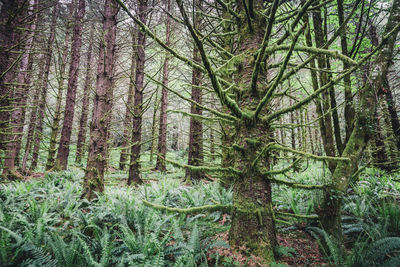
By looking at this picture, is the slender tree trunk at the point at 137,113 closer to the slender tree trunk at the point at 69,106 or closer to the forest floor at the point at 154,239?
the forest floor at the point at 154,239

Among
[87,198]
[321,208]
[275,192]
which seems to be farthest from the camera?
[275,192]

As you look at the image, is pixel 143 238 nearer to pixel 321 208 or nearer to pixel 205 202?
pixel 205 202

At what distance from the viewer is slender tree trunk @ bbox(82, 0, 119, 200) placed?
176 inches

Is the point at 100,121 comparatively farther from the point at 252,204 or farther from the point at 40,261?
the point at 252,204

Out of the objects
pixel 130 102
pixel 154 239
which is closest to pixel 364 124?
pixel 154 239

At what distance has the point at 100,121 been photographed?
14.8 feet

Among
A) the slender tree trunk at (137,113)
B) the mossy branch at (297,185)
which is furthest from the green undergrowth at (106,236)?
the slender tree trunk at (137,113)

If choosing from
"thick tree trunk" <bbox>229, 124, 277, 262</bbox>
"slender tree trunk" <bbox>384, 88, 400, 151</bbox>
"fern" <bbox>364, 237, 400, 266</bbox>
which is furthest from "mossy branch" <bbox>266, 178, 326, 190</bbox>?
"slender tree trunk" <bbox>384, 88, 400, 151</bbox>

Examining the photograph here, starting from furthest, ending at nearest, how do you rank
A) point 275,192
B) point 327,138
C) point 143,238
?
point 275,192, point 327,138, point 143,238

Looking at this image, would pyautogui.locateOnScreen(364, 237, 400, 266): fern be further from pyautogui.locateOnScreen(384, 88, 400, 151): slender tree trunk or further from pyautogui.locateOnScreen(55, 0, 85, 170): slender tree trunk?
pyautogui.locateOnScreen(55, 0, 85, 170): slender tree trunk

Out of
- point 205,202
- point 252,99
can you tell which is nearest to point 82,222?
point 205,202

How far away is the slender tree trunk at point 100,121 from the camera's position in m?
4.48

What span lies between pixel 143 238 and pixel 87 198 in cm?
236

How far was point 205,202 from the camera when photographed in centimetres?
476
